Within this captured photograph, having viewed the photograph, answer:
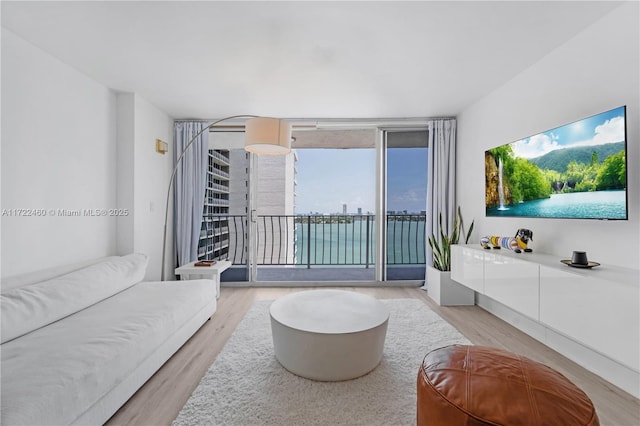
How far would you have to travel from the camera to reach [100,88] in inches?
118

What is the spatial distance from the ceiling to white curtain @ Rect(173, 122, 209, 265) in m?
0.76

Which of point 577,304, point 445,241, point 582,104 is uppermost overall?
point 582,104

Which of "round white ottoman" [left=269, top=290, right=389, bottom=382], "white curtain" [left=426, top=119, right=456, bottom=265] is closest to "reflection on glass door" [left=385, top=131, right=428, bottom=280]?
"white curtain" [left=426, top=119, right=456, bottom=265]

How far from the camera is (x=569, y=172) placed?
212 cm

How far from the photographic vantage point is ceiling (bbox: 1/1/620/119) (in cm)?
191

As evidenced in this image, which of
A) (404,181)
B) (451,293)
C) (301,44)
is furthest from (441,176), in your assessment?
(301,44)

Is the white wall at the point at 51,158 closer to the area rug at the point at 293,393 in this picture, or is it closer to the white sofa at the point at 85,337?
the white sofa at the point at 85,337

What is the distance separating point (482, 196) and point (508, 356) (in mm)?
2484

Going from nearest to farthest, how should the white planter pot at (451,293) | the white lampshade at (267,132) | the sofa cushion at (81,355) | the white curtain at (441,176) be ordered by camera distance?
the sofa cushion at (81,355) < the white lampshade at (267,132) < the white planter pot at (451,293) < the white curtain at (441,176)

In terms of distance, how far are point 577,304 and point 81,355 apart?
2.80 m

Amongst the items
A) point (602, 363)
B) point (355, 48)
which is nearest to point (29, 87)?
point (355, 48)

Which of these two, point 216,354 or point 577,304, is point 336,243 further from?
point 577,304

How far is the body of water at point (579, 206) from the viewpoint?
1799 millimetres

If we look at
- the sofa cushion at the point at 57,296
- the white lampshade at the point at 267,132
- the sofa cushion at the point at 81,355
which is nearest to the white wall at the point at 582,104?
the white lampshade at the point at 267,132
